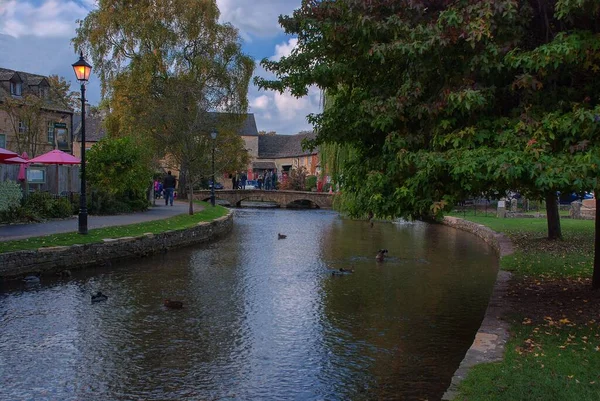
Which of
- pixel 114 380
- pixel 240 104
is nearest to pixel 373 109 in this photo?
pixel 114 380

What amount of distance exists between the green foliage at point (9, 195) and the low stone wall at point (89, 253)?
462 cm

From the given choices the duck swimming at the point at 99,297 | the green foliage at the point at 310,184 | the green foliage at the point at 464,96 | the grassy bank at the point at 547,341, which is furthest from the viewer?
the green foliage at the point at 310,184

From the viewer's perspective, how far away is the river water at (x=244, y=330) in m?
7.39

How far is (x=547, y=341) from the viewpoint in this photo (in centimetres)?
739

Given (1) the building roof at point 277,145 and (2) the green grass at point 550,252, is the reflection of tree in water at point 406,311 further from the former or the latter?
(1) the building roof at point 277,145

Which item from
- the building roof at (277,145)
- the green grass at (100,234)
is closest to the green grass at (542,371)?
the green grass at (100,234)

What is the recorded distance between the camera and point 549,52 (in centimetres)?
665

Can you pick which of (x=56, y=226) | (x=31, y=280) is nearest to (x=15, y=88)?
(x=56, y=226)

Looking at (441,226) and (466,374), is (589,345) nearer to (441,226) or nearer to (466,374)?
(466,374)

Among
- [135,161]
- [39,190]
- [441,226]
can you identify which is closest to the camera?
[39,190]

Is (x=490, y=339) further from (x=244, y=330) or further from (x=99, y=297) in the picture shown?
(x=99, y=297)

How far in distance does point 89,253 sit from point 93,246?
25 cm

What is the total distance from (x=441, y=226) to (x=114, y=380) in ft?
87.4

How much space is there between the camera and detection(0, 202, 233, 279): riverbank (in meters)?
13.7
